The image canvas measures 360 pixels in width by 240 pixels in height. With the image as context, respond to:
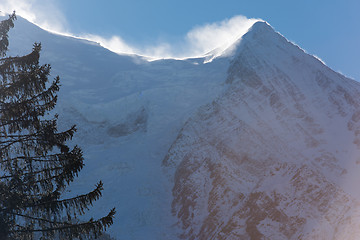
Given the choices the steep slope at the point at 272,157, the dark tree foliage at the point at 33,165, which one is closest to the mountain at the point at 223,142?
the steep slope at the point at 272,157

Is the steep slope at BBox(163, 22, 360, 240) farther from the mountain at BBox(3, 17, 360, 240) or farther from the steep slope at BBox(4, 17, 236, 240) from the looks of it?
the steep slope at BBox(4, 17, 236, 240)

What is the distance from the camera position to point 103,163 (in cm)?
5578

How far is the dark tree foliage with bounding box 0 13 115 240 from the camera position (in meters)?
7.78

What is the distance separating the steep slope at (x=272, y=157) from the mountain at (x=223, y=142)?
0.17 metres

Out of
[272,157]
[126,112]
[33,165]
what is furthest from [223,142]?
[33,165]

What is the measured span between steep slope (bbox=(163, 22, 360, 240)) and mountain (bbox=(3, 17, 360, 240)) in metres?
0.17

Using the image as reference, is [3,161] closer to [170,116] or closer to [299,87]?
[170,116]

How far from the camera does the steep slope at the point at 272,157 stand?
A: 40.7m

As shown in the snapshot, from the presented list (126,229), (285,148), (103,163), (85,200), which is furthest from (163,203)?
(85,200)

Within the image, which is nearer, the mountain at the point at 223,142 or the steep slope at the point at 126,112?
the mountain at the point at 223,142

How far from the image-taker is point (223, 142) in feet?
180

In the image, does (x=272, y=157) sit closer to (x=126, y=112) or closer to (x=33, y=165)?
(x=126, y=112)

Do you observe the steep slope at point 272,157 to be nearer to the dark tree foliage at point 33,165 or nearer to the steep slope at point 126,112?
the steep slope at point 126,112

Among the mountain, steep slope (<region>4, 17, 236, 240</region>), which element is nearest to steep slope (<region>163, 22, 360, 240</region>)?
the mountain
